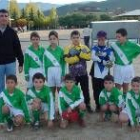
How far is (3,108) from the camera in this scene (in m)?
6.39

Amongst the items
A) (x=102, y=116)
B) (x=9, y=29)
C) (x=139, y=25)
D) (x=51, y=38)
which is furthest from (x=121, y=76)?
(x=139, y=25)

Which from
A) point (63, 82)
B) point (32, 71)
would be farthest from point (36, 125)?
point (32, 71)

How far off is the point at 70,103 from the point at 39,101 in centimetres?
50

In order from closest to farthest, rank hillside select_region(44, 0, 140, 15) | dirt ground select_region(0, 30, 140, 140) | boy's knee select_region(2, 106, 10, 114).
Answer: dirt ground select_region(0, 30, 140, 140) < boy's knee select_region(2, 106, 10, 114) < hillside select_region(44, 0, 140, 15)

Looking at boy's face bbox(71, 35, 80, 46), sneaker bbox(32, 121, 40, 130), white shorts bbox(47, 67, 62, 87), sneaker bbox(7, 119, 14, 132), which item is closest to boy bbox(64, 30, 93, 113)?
boy's face bbox(71, 35, 80, 46)

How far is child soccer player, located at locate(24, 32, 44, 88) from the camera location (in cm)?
700

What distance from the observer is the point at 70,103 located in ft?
21.6

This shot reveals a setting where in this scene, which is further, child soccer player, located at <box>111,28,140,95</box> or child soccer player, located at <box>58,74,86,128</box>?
child soccer player, located at <box>111,28,140,95</box>

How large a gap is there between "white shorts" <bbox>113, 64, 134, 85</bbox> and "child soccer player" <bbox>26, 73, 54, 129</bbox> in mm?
1291

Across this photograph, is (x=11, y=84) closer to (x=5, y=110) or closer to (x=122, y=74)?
(x=5, y=110)

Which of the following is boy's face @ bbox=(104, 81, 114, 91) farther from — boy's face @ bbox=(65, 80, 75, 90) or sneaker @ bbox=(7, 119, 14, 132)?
sneaker @ bbox=(7, 119, 14, 132)

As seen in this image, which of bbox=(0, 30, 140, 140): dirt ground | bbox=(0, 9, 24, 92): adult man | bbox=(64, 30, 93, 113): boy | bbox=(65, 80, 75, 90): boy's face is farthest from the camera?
bbox=(64, 30, 93, 113): boy

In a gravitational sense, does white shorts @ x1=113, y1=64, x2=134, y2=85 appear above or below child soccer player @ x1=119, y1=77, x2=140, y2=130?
above

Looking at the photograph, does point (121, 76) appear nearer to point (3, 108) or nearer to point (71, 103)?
point (71, 103)
